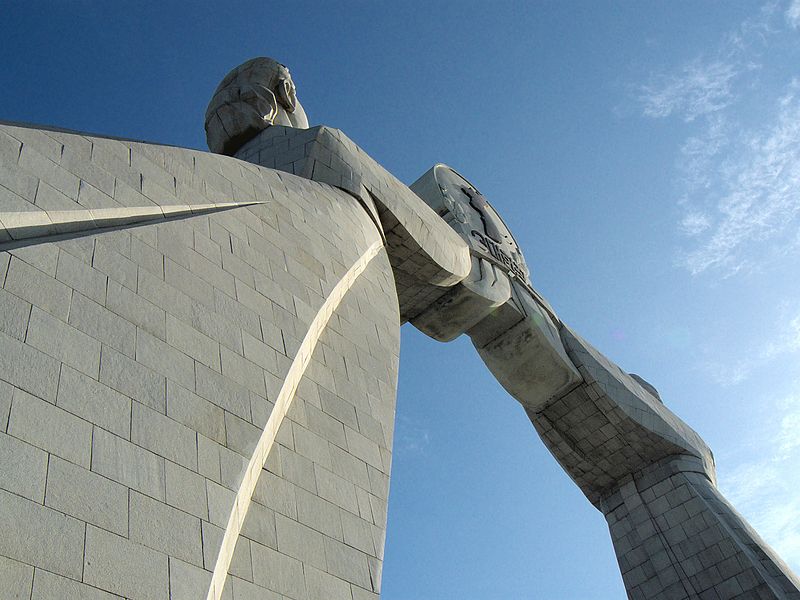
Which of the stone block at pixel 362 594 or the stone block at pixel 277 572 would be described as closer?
the stone block at pixel 277 572

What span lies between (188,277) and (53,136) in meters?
1.06

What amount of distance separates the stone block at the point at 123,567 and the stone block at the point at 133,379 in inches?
29.6

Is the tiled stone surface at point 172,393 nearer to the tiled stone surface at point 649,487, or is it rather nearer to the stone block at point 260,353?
the stone block at point 260,353

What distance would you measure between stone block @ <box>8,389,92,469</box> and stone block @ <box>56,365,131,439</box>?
0.06 meters

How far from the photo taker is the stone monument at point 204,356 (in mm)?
3215

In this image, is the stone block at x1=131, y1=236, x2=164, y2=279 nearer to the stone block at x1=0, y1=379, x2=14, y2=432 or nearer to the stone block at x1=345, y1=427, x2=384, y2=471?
the stone block at x1=0, y1=379, x2=14, y2=432

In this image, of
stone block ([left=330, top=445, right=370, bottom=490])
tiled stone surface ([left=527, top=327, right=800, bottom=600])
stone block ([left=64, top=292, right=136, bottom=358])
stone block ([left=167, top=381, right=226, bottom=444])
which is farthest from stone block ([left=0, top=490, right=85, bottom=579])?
tiled stone surface ([left=527, top=327, right=800, bottom=600])

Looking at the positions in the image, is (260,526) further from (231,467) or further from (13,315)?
(13,315)

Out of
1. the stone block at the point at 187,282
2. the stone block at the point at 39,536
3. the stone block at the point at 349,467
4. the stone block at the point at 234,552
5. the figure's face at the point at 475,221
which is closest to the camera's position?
the stone block at the point at 39,536

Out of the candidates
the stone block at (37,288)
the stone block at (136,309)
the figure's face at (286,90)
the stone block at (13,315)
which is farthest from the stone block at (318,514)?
the figure's face at (286,90)

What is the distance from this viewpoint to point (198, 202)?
5.35 meters

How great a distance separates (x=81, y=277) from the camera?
3.94 meters

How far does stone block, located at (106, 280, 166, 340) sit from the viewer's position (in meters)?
4.04

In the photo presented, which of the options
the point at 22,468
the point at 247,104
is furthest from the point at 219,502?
the point at 247,104
